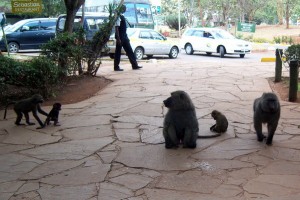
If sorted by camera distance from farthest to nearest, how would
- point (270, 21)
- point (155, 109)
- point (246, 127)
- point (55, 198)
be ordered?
point (270, 21)
point (155, 109)
point (246, 127)
point (55, 198)

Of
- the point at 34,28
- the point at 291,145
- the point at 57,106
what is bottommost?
the point at 291,145

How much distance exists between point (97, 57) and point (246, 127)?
22.9 ft

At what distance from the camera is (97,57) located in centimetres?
1259

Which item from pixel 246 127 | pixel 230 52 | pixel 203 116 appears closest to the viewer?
pixel 246 127

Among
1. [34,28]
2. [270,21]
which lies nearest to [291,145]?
[34,28]

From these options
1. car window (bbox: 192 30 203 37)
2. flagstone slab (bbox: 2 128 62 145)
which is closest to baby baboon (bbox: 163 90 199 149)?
flagstone slab (bbox: 2 128 62 145)

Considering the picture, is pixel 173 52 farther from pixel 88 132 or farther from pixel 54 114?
pixel 88 132

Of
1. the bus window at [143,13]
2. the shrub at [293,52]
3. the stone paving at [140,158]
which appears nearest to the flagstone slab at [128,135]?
the stone paving at [140,158]

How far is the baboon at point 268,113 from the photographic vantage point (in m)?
5.57

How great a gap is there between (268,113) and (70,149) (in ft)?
9.91

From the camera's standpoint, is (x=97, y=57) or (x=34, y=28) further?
(x=34, y=28)

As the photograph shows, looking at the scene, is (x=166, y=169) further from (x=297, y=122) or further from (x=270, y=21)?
(x=270, y=21)

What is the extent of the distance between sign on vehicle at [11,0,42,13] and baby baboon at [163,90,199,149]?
9505mm

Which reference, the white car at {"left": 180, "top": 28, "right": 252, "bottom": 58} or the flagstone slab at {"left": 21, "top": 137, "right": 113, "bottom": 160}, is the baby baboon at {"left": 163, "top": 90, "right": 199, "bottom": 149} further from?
the white car at {"left": 180, "top": 28, "right": 252, "bottom": 58}
